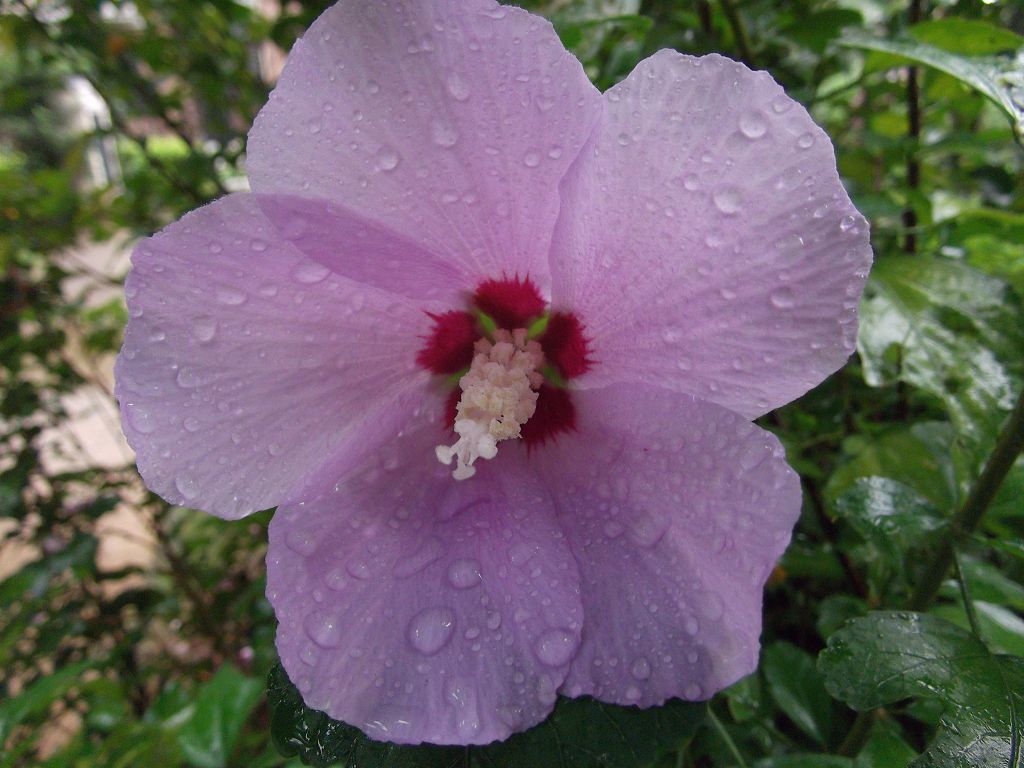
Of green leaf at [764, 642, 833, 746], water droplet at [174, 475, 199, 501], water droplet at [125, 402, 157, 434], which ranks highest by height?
water droplet at [125, 402, 157, 434]

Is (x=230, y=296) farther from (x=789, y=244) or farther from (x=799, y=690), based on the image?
(x=799, y=690)

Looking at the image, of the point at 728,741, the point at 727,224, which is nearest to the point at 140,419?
the point at 727,224

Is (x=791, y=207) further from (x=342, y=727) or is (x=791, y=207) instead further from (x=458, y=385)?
(x=342, y=727)

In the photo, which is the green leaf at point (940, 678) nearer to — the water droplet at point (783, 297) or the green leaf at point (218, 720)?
the water droplet at point (783, 297)

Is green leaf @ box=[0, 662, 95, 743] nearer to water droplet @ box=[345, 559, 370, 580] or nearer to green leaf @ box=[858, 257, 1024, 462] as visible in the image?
water droplet @ box=[345, 559, 370, 580]

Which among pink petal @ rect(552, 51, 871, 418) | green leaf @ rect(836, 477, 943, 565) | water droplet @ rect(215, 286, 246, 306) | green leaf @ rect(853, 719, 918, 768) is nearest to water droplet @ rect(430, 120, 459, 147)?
pink petal @ rect(552, 51, 871, 418)

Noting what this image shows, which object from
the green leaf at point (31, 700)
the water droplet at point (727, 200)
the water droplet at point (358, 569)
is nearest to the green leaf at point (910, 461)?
the water droplet at point (727, 200)

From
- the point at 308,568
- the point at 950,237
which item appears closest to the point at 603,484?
the point at 308,568
